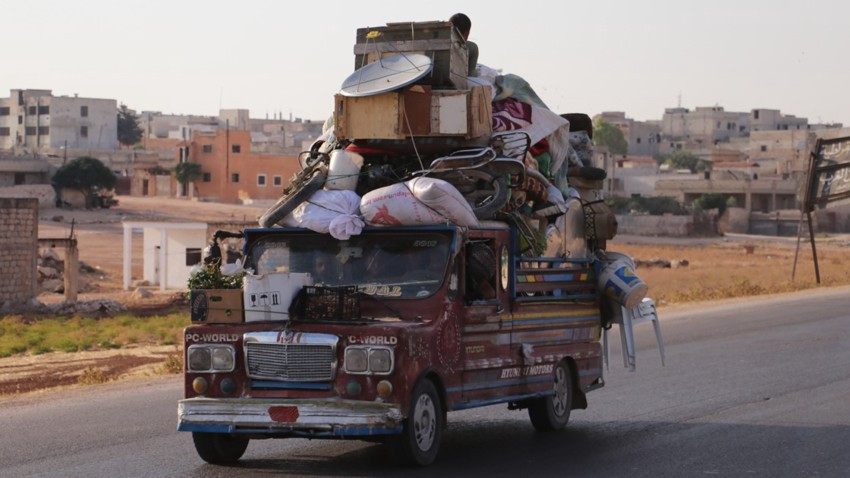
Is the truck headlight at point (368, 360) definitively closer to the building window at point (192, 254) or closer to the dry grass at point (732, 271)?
the dry grass at point (732, 271)

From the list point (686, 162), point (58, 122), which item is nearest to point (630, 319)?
point (58, 122)

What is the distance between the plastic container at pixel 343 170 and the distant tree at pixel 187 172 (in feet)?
284

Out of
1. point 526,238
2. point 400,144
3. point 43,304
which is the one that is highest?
point 400,144

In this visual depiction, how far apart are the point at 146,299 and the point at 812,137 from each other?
20.4 m

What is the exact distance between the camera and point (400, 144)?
10.7m

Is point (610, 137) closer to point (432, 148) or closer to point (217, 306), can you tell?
point (432, 148)

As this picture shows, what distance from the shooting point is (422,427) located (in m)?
9.24

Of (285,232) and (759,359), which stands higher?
(285,232)

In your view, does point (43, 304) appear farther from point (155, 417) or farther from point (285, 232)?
point (285, 232)

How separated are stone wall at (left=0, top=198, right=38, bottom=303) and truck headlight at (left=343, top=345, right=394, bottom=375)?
28.2m

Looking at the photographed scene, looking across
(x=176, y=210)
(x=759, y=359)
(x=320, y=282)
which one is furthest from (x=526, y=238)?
(x=176, y=210)

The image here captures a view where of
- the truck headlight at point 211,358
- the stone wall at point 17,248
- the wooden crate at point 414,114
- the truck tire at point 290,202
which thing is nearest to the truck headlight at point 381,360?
the truck headlight at point 211,358

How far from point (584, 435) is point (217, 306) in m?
3.82

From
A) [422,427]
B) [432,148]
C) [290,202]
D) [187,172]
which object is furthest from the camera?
[187,172]
